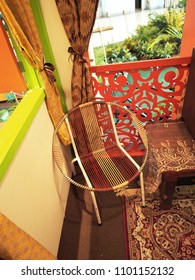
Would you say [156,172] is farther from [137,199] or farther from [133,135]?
[133,135]

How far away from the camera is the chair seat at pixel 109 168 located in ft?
4.17

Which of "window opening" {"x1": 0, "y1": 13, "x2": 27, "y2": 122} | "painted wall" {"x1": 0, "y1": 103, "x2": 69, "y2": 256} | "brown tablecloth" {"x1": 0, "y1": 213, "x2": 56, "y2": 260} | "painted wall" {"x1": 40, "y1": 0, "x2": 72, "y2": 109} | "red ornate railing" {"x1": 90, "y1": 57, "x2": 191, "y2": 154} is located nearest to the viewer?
"brown tablecloth" {"x1": 0, "y1": 213, "x2": 56, "y2": 260}

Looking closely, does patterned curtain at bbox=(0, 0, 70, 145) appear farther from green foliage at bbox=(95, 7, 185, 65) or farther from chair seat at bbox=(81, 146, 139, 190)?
green foliage at bbox=(95, 7, 185, 65)

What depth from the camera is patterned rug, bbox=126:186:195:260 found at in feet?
4.17

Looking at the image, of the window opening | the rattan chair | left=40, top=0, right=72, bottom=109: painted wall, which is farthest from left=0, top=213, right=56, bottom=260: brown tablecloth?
left=40, top=0, right=72, bottom=109: painted wall

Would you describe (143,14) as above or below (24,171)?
above

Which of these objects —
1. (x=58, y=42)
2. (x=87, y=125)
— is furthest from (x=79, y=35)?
(x=87, y=125)

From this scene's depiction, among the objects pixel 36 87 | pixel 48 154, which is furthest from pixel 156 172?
pixel 36 87

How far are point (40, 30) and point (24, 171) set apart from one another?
36.8 inches

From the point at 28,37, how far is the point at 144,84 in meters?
0.89

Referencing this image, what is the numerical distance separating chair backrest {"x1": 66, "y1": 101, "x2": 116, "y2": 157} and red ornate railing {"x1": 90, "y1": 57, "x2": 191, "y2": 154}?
0.14 metres

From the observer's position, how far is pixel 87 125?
1566mm

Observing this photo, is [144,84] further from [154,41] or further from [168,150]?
[154,41]
